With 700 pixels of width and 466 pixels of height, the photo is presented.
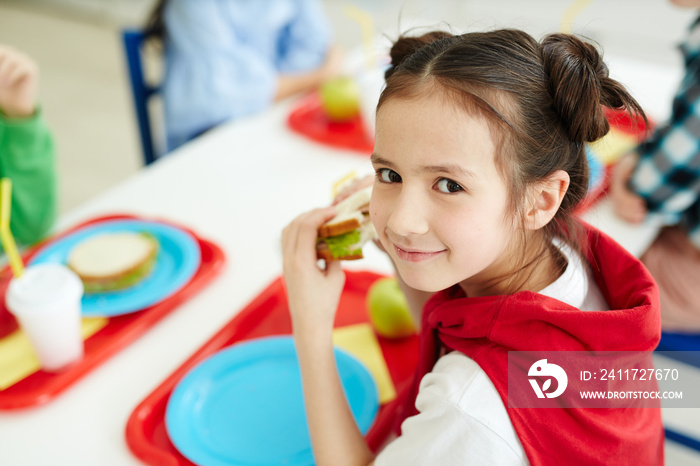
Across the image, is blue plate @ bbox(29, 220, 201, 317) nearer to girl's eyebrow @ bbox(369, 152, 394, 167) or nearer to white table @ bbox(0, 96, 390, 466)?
white table @ bbox(0, 96, 390, 466)

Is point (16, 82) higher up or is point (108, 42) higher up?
point (16, 82)

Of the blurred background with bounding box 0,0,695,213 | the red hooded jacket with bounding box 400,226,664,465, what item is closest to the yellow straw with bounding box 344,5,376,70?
the blurred background with bounding box 0,0,695,213

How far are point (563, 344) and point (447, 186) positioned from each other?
211 mm

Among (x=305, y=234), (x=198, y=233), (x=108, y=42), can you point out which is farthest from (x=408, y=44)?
(x=108, y=42)

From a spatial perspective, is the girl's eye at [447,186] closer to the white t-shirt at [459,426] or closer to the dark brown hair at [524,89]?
the dark brown hair at [524,89]

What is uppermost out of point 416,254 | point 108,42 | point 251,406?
point 416,254

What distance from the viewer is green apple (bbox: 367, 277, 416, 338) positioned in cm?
94

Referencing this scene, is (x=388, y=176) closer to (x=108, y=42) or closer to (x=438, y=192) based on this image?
(x=438, y=192)

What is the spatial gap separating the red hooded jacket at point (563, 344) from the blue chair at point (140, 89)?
50.5 inches

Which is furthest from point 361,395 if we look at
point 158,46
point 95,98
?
point 95,98

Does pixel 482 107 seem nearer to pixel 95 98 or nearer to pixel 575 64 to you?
pixel 575 64

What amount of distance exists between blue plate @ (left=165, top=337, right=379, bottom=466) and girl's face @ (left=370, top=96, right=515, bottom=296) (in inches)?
10.0

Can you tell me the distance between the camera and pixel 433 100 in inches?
24.7

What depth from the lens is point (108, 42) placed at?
4.60 metres
